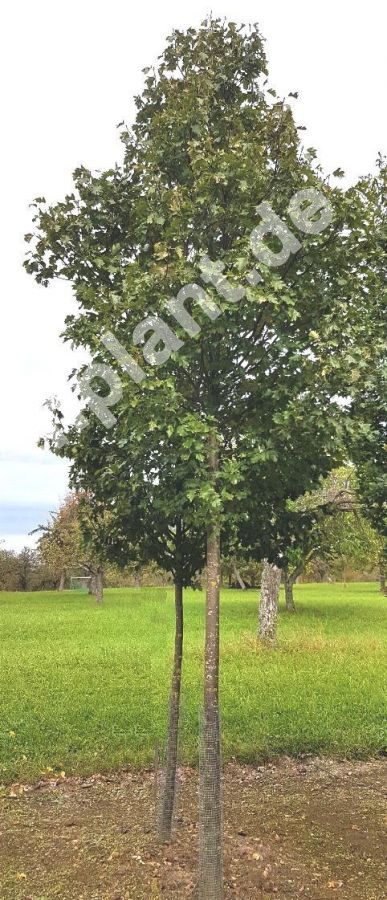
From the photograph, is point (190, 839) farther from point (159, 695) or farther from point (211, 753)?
point (159, 695)

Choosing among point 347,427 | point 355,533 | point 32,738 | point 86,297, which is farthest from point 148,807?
point 355,533

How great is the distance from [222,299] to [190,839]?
4637mm

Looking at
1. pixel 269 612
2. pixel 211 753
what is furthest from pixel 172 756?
pixel 269 612

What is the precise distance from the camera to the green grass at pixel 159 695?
25.9 feet

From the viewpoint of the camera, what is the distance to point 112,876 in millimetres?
4543

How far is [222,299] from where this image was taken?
417 cm

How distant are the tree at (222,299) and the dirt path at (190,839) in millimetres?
706

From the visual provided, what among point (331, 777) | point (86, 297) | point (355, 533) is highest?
point (86, 297)

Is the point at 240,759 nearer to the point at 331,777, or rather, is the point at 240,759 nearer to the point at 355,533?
the point at 331,777

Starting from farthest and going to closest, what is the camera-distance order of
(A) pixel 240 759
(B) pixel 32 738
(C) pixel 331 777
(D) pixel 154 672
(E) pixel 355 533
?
(E) pixel 355 533
(D) pixel 154 672
(B) pixel 32 738
(A) pixel 240 759
(C) pixel 331 777

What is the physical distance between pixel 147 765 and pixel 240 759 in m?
1.19

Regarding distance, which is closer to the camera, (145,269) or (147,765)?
(145,269)

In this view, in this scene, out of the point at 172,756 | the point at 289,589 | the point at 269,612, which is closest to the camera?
the point at 172,756

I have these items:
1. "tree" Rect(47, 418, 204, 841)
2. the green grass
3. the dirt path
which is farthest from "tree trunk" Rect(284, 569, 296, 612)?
"tree" Rect(47, 418, 204, 841)
